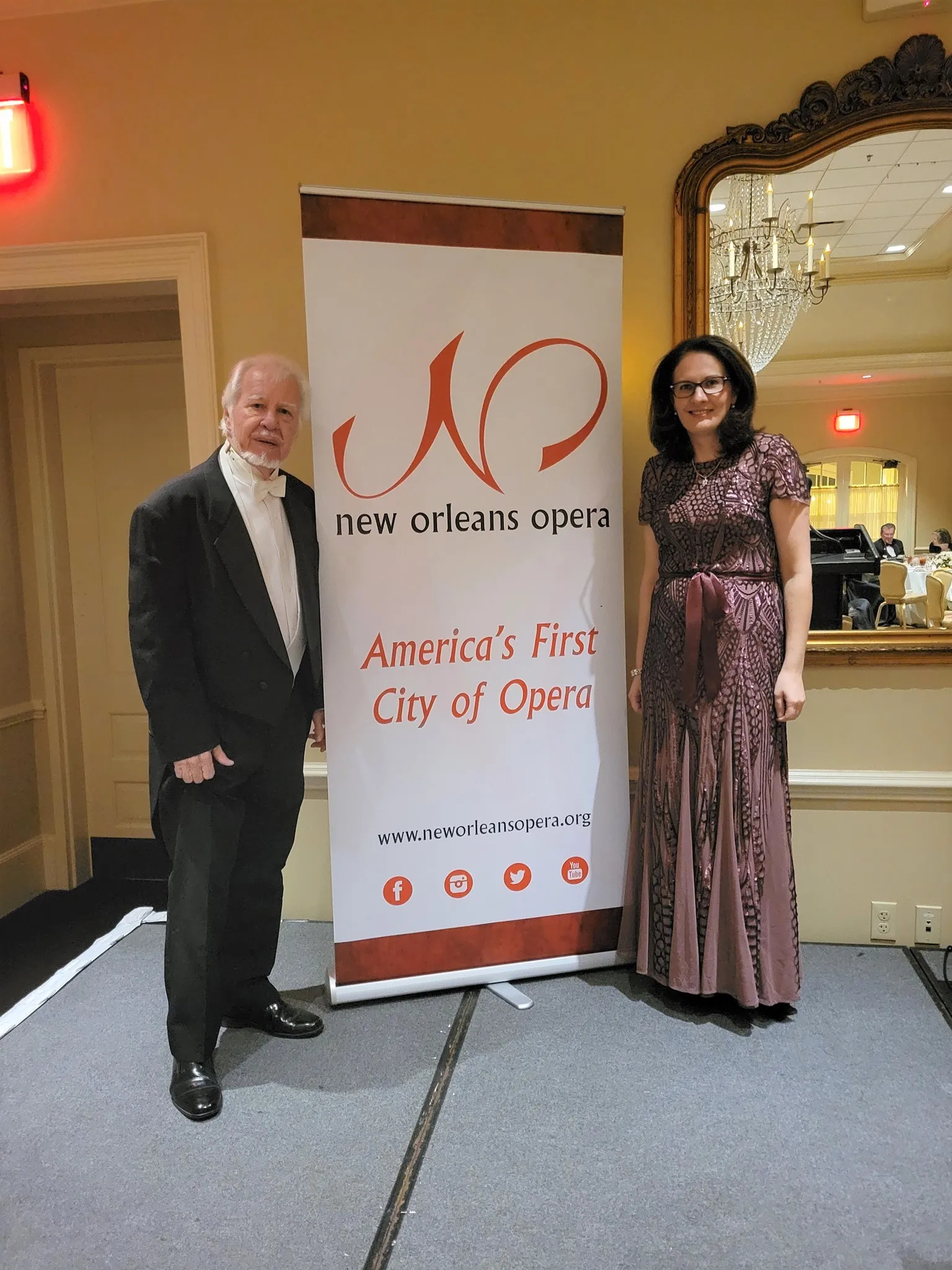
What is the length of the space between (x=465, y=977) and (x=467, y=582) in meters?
1.08

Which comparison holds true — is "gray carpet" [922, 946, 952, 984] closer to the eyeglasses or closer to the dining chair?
the dining chair

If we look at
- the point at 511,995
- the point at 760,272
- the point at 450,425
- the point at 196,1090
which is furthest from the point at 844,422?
the point at 196,1090

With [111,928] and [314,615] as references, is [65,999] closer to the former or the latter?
Answer: [111,928]

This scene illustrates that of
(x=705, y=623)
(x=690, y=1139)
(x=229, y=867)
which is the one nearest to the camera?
(x=690, y=1139)

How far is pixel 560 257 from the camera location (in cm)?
219

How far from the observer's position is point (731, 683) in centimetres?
209

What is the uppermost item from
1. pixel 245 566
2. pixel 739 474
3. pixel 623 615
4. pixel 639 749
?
pixel 739 474

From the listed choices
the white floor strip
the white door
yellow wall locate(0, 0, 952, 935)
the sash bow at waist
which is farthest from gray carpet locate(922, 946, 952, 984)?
the white door

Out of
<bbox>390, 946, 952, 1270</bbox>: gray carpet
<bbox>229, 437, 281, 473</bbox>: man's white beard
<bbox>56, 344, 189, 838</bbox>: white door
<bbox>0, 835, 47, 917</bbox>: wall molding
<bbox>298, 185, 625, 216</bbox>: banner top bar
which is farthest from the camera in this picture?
<bbox>56, 344, 189, 838</bbox>: white door

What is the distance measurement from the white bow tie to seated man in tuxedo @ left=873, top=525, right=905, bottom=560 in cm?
169

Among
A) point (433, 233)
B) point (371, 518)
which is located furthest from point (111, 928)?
point (433, 233)

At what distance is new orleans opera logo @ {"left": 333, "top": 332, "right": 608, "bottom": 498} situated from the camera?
83.4 inches

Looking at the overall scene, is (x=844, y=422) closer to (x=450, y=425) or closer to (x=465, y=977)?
(x=450, y=425)

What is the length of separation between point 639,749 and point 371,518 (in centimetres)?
112
